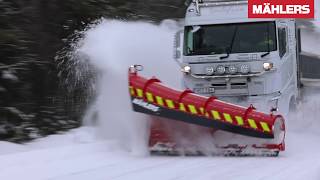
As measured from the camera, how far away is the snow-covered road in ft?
21.8

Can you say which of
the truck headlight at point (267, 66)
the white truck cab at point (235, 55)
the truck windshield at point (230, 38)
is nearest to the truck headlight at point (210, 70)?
the white truck cab at point (235, 55)

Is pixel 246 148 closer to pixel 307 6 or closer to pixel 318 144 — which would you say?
pixel 318 144

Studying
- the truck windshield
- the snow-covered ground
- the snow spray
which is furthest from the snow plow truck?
the snow spray

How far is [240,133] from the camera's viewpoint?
324 inches

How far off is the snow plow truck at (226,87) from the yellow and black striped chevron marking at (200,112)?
1 centimetres

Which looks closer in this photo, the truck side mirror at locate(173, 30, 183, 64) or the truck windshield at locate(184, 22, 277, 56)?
the truck windshield at locate(184, 22, 277, 56)

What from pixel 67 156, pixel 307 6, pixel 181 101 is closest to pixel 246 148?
pixel 181 101

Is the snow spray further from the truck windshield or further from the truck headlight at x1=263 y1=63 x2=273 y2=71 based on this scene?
the truck headlight at x1=263 y1=63 x2=273 y2=71

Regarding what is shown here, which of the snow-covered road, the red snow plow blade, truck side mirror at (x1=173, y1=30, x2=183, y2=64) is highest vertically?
truck side mirror at (x1=173, y1=30, x2=183, y2=64)

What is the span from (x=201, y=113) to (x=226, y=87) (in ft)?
5.43

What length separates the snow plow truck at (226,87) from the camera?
8.30m

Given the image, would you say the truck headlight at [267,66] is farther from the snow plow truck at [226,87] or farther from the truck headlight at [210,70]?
the truck headlight at [210,70]

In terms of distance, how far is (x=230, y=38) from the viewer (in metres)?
10.0

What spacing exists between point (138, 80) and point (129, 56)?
1924 mm
